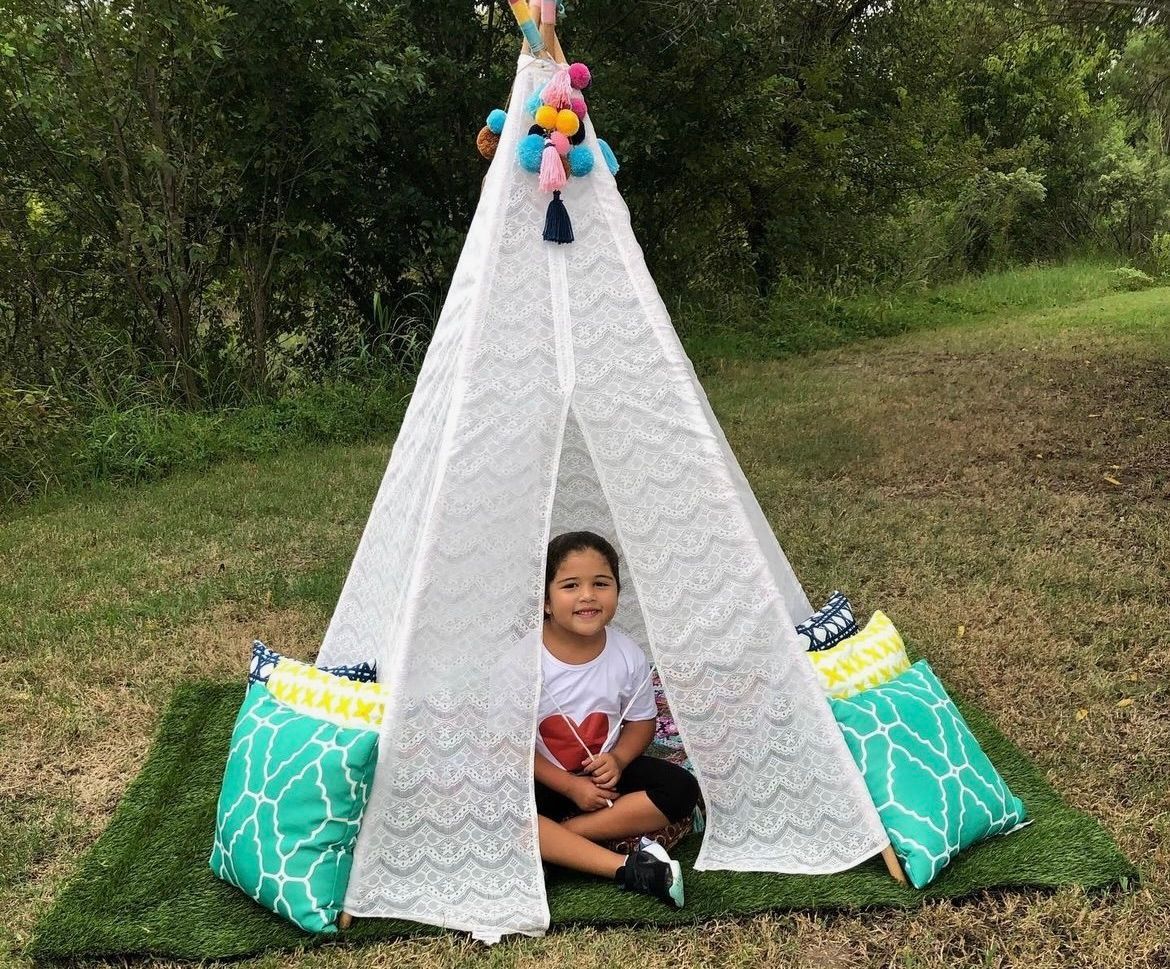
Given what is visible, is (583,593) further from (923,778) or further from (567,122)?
(567,122)

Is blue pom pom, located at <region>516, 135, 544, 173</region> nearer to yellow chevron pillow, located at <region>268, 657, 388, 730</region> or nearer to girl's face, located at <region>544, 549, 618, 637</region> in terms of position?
girl's face, located at <region>544, 549, 618, 637</region>

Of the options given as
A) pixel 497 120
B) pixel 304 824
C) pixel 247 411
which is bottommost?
pixel 247 411

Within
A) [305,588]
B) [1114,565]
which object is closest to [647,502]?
[305,588]

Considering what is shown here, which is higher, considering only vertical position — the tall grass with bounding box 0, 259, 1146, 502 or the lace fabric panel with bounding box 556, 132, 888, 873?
the lace fabric panel with bounding box 556, 132, 888, 873

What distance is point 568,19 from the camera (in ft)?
26.4

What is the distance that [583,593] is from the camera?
9.19ft

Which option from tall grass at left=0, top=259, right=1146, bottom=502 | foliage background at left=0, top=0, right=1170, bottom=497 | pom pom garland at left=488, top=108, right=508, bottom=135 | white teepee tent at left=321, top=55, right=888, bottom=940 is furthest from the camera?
foliage background at left=0, top=0, right=1170, bottom=497

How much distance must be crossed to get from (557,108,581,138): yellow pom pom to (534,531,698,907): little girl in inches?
42.1

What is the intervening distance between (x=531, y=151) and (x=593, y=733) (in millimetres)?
1543

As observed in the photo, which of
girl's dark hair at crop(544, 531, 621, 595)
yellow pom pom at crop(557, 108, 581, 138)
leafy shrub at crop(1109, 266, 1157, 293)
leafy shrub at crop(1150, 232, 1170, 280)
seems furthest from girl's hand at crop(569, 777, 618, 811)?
leafy shrub at crop(1150, 232, 1170, 280)

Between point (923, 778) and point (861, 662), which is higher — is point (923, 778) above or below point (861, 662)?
below

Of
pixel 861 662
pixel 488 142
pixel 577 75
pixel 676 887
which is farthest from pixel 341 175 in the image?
pixel 676 887

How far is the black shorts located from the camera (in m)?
A: 2.71

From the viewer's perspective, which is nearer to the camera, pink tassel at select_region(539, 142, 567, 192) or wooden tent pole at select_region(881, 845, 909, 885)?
wooden tent pole at select_region(881, 845, 909, 885)
